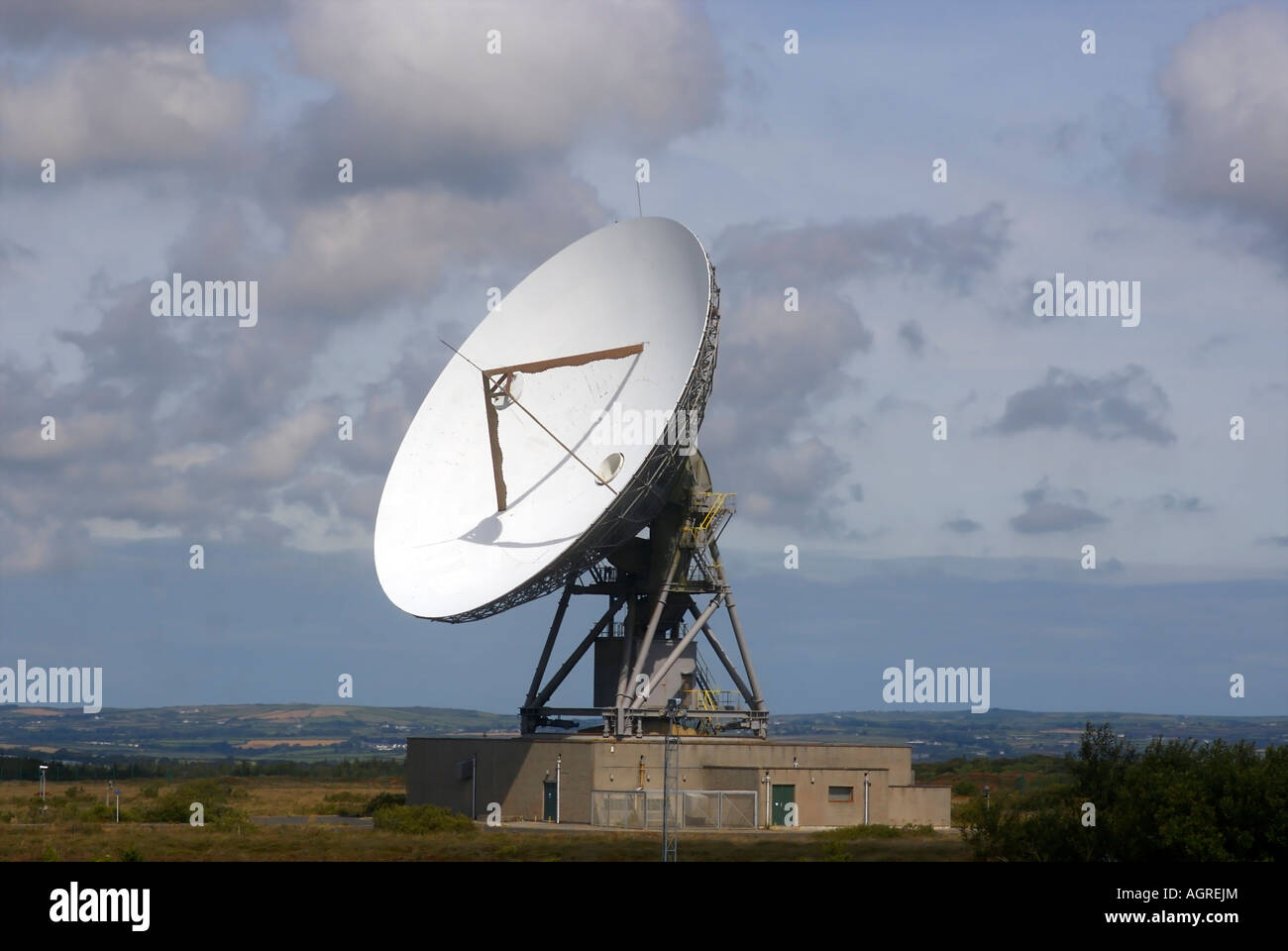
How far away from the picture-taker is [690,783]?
60.9m

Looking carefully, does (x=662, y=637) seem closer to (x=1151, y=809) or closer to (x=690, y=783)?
(x=690, y=783)

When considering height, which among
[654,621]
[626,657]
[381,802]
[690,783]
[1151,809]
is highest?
[654,621]

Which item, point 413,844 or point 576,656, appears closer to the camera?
point 413,844

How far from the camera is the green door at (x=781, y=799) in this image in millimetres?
61750

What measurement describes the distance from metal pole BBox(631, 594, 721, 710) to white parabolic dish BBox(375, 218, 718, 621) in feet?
21.6

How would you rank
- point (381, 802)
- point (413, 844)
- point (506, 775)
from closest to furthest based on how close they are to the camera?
point (413, 844) < point (506, 775) < point (381, 802)

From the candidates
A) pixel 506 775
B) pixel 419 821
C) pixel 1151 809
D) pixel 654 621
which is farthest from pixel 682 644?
pixel 1151 809

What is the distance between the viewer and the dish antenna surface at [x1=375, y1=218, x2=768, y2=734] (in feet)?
177

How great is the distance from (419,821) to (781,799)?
13159mm

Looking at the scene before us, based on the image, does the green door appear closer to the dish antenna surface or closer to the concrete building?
the concrete building

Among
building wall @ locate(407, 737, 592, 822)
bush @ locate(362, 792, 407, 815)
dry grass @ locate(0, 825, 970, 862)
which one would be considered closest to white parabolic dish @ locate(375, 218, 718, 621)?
dry grass @ locate(0, 825, 970, 862)

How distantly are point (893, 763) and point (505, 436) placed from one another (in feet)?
63.7
